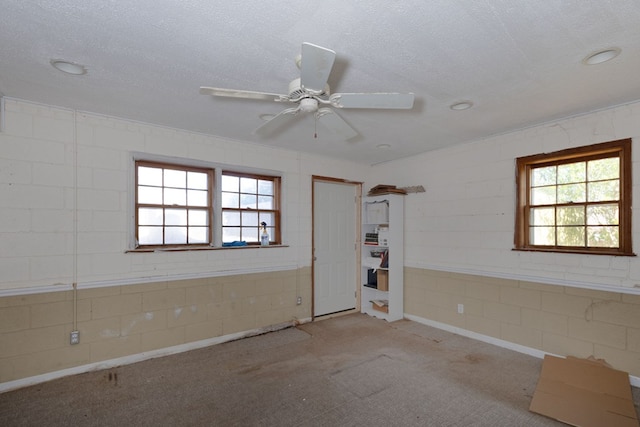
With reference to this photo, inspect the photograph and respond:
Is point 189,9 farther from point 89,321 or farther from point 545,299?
point 545,299

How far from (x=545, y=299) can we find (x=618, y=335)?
608 millimetres

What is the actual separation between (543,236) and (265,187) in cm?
339

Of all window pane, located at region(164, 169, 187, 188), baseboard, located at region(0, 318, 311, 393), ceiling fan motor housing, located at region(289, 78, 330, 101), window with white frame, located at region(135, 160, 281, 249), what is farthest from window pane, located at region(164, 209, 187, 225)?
ceiling fan motor housing, located at region(289, 78, 330, 101)

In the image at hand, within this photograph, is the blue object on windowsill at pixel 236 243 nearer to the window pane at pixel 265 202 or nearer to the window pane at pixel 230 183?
the window pane at pixel 265 202

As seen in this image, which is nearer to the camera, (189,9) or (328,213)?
(189,9)

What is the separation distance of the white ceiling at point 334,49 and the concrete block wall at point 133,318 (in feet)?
5.99

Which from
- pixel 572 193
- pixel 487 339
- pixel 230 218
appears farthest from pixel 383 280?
pixel 572 193

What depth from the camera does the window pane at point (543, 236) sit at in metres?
3.42

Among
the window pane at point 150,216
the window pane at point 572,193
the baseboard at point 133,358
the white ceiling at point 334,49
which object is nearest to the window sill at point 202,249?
the window pane at point 150,216

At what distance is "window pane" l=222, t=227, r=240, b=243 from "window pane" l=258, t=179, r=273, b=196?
625 millimetres

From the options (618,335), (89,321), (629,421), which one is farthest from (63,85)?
(618,335)

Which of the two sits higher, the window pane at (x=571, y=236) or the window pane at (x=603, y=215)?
the window pane at (x=603, y=215)

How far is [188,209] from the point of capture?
3760 mm

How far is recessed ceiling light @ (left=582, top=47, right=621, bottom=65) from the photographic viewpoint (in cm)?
202
